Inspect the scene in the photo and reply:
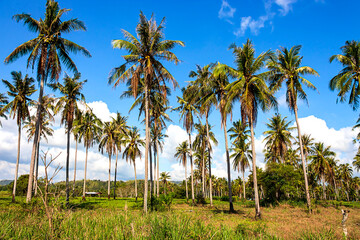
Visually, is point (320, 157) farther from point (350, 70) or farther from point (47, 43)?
point (47, 43)

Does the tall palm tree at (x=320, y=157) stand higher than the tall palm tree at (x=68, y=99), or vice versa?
the tall palm tree at (x=68, y=99)

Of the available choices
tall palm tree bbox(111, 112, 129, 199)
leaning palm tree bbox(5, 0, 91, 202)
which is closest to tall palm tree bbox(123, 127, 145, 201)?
tall palm tree bbox(111, 112, 129, 199)

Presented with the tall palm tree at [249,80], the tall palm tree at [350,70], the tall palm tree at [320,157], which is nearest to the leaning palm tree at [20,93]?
the tall palm tree at [249,80]

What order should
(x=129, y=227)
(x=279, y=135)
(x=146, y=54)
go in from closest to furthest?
(x=129, y=227), (x=146, y=54), (x=279, y=135)

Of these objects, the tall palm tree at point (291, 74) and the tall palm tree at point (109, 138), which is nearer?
the tall palm tree at point (291, 74)

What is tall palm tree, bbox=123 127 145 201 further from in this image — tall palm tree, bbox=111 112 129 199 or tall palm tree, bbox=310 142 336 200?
tall palm tree, bbox=310 142 336 200

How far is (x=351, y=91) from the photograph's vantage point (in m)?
19.7

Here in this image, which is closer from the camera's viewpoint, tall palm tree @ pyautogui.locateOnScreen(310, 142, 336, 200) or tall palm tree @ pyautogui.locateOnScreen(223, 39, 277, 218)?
tall palm tree @ pyautogui.locateOnScreen(223, 39, 277, 218)

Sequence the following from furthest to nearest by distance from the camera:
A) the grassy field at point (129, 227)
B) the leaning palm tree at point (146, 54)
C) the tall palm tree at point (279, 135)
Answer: the tall palm tree at point (279, 135)
the leaning palm tree at point (146, 54)
the grassy field at point (129, 227)

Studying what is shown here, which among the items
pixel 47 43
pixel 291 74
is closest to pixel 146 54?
pixel 47 43

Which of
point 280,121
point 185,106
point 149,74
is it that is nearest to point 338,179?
point 280,121

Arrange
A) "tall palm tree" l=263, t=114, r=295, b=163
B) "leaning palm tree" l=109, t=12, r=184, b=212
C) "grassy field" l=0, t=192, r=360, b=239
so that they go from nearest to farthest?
"grassy field" l=0, t=192, r=360, b=239
"leaning palm tree" l=109, t=12, r=184, b=212
"tall palm tree" l=263, t=114, r=295, b=163

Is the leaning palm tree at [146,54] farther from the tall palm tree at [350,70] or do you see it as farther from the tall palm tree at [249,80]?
the tall palm tree at [350,70]

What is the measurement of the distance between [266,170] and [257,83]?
1711 cm
